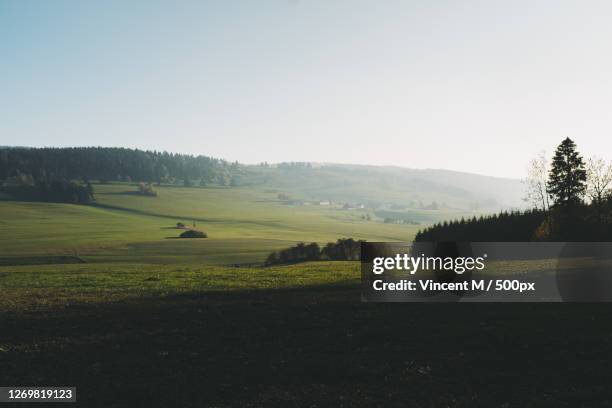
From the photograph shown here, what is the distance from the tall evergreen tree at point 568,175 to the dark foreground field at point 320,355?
195ft

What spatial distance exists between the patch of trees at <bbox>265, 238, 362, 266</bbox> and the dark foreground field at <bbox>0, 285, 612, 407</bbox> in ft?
245

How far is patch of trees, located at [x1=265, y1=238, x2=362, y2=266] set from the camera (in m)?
103

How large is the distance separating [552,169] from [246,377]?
77.6 metres

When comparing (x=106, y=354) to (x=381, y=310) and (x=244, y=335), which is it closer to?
(x=244, y=335)

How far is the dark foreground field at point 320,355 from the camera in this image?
15070mm

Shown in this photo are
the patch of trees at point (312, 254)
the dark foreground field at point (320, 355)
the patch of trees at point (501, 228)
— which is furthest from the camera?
the patch of trees at point (312, 254)

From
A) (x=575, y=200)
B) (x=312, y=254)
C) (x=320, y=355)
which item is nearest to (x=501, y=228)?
(x=575, y=200)

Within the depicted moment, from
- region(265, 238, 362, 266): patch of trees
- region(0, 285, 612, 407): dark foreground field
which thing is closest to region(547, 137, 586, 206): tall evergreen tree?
region(265, 238, 362, 266): patch of trees

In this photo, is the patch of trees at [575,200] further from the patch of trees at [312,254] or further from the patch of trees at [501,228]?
the patch of trees at [312,254]

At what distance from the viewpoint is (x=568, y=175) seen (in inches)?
3073

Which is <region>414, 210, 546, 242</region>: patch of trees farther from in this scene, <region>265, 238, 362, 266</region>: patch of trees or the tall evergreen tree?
<region>265, 238, 362, 266</region>: patch of trees

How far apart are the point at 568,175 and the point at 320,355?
241 feet

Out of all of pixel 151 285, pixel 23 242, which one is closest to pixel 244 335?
pixel 151 285

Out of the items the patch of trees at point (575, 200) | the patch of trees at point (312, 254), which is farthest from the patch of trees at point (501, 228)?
the patch of trees at point (312, 254)
